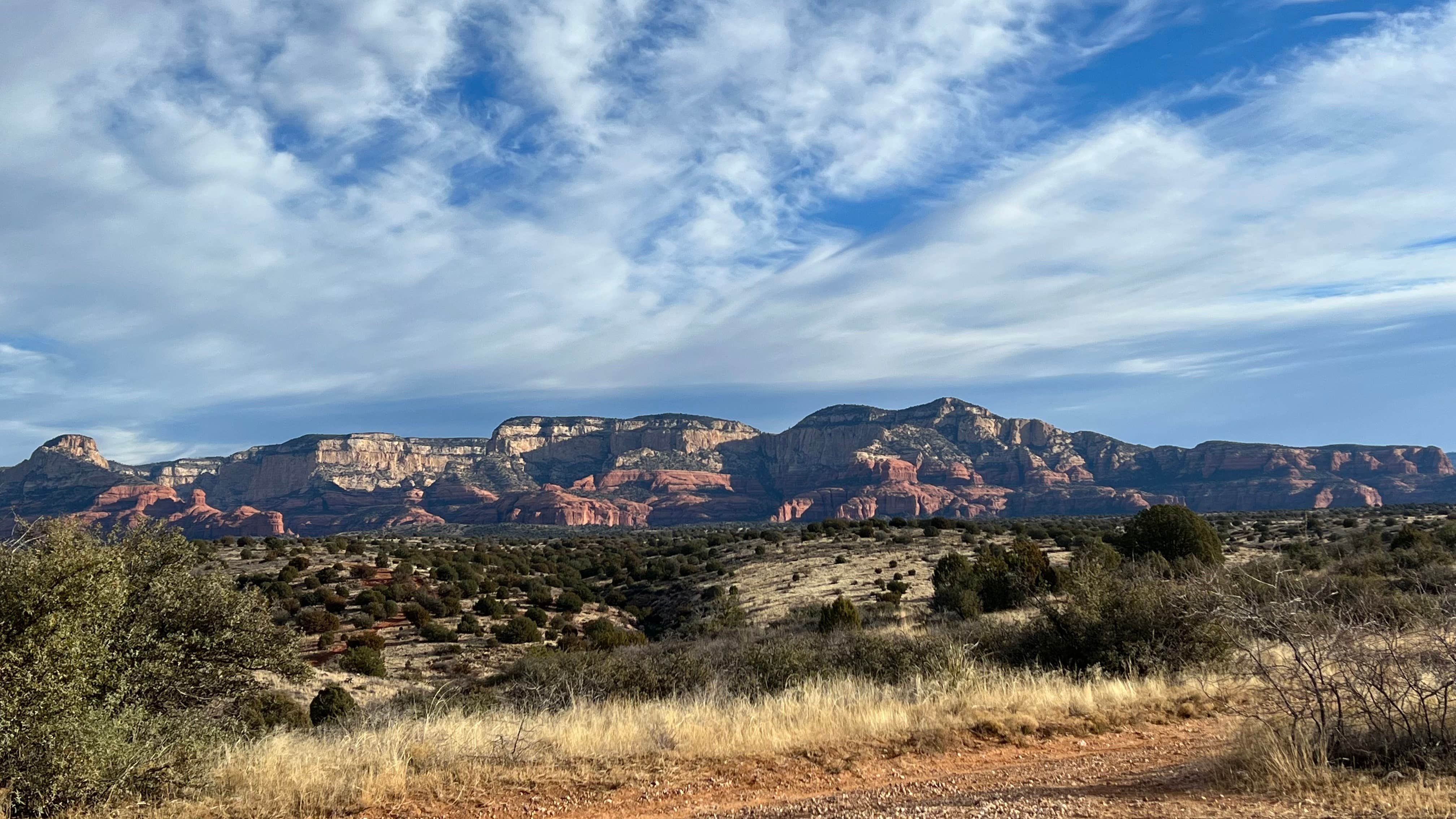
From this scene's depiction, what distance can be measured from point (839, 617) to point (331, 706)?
45.3ft

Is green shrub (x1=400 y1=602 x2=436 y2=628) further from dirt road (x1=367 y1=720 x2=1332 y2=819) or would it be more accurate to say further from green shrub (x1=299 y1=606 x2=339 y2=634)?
dirt road (x1=367 y1=720 x2=1332 y2=819)

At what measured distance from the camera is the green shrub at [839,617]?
2270 cm

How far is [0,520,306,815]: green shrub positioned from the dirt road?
2.55 meters

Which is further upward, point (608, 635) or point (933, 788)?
point (933, 788)

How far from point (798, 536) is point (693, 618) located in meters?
25.9

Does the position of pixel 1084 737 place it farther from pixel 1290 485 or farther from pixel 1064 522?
pixel 1290 485

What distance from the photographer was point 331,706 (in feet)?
57.2

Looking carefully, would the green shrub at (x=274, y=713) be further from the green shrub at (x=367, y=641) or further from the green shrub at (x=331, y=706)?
the green shrub at (x=367, y=641)

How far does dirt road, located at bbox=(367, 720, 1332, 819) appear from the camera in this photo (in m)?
6.63

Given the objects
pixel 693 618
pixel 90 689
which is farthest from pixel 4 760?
pixel 693 618

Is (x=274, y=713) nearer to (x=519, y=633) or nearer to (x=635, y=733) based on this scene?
(x=635, y=733)

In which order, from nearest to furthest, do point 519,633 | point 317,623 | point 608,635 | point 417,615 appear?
point 608,635
point 317,623
point 519,633
point 417,615

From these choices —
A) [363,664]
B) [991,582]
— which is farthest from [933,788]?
[363,664]

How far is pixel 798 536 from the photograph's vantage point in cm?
5969
